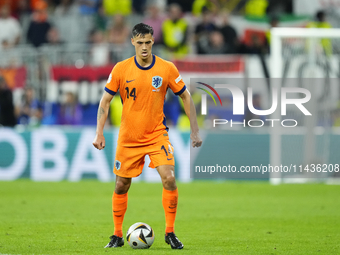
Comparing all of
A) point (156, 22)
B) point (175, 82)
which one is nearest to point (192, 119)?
point (175, 82)

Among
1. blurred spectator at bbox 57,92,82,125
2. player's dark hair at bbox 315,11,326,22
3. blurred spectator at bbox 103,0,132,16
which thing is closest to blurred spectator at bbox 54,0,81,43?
blurred spectator at bbox 103,0,132,16

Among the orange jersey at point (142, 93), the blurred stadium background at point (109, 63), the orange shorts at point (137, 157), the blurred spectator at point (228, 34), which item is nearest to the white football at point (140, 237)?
the orange shorts at point (137, 157)

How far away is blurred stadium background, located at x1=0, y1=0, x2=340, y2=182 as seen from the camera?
15.0 meters

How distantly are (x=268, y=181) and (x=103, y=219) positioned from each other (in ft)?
23.2

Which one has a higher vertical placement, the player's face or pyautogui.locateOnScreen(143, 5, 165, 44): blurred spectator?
the player's face

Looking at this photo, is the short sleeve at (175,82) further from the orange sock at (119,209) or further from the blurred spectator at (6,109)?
the blurred spectator at (6,109)

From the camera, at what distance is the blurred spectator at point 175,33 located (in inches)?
681

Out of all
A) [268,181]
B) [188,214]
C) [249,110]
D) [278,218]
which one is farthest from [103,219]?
[268,181]

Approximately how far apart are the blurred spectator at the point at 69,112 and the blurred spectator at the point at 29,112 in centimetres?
58

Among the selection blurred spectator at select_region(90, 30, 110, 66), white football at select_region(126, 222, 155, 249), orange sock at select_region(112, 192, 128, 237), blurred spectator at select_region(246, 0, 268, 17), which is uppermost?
blurred spectator at select_region(246, 0, 268, 17)

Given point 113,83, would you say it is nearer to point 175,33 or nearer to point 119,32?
point 175,33

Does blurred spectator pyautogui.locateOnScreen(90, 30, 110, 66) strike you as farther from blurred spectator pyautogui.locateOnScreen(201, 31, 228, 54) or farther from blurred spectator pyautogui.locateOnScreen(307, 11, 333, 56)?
blurred spectator pyautogui.locateOnScreen(307, 11, 333, 56)

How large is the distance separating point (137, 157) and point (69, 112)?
1016cm

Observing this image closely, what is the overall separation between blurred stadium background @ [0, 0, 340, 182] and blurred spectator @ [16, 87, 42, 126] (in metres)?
0.03
